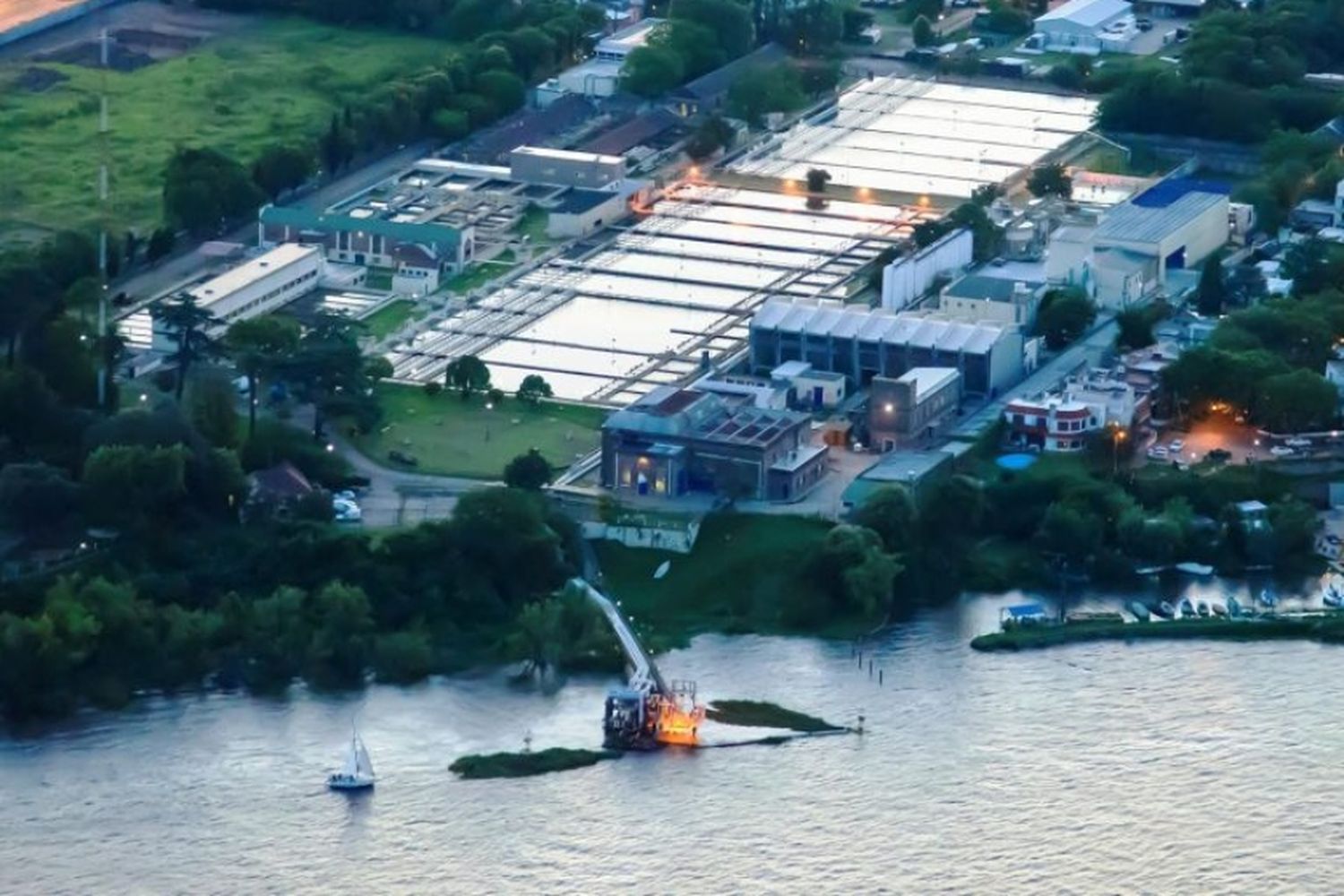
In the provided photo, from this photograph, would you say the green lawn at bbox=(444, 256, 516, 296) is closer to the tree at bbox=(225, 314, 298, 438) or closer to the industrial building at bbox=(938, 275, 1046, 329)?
the tree at bbox=(225, 314, 298, 438)

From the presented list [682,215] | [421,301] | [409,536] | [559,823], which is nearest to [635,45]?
[682,215]

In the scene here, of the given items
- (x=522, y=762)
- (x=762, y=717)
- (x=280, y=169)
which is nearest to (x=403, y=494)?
(x=762, y=717)

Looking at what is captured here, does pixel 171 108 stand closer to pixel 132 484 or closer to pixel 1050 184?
pixel 1050 184

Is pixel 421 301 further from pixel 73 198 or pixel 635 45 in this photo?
pixel 635 45

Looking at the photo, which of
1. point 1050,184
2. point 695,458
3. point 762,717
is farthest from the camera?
point 1050,184

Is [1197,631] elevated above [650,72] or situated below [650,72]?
above

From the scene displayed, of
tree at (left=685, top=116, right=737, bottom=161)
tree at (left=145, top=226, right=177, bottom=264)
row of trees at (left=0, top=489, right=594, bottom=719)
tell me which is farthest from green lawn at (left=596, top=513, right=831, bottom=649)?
tree at (left=685, top=116, right=737, bottom=161)
